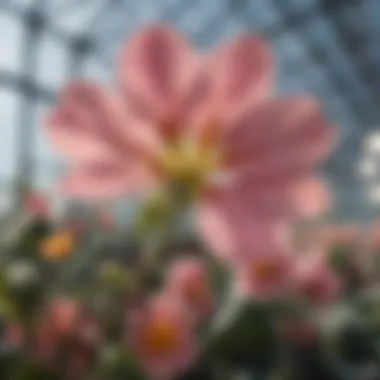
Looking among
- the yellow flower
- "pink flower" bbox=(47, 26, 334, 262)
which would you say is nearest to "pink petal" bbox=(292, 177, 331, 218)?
"pink flower" bbox=(47, 26, 334, 262)

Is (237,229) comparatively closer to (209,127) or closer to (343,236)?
(209,127)

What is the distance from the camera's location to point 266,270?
0.30 metres

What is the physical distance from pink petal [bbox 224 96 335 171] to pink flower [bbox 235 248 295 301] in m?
0.03

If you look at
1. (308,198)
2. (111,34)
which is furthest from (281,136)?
(111,34)

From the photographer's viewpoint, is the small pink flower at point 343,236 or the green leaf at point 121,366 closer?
the green leaf at point 121,366

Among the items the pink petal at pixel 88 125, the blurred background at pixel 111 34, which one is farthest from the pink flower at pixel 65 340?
the blurred background at pixel 111 34

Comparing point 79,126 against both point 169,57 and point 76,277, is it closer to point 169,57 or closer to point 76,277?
point 169,57

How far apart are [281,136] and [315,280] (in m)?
0.11

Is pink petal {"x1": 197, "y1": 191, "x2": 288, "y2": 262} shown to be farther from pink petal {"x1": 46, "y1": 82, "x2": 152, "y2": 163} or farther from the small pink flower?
the small pink flower

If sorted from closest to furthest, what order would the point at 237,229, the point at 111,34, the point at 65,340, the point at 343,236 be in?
the point at 237,229 < the point at 65,340 < the point at 343,236 < the point at 111,34

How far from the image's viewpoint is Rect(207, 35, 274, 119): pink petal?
258mm

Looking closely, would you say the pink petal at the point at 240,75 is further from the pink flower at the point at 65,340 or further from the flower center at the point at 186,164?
the pink flower at the point at 65,340

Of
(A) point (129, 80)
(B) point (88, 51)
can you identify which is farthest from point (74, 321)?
(B) point (88, 51)

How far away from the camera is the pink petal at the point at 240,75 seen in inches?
10.2
